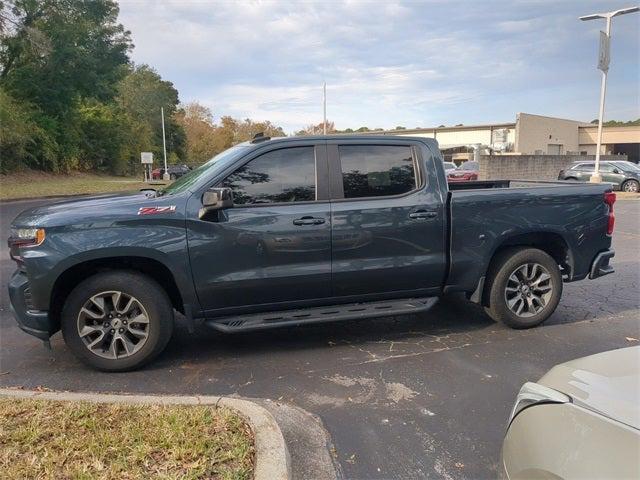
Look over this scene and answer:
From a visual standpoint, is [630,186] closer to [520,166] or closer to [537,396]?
[520,166]

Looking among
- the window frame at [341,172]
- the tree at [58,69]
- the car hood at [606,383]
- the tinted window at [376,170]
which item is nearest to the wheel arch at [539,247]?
the window frame at [341,172]

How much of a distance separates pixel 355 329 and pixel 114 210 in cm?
262

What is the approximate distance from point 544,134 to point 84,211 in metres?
54.3

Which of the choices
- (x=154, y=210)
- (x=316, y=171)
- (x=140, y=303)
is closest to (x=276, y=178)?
(x=316, y=171)

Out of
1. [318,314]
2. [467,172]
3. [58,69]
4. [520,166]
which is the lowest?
[318,314]

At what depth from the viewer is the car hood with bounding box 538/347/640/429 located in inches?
71.0

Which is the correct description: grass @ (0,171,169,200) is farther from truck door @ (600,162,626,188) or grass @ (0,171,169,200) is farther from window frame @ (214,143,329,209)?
truck door @ (600,162,626,188)

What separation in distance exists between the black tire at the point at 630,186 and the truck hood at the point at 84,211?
26588mm

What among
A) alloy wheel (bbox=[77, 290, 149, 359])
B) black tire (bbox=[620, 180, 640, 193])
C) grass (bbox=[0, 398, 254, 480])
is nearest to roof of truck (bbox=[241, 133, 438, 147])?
alloy wheel (bbox=[77, 290, 149, 359])

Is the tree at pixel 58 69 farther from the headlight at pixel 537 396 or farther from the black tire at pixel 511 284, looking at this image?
the headlight at pixel 537 396

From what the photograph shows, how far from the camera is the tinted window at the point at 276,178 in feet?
14.6

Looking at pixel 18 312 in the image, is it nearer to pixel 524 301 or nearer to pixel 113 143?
pixel 524 301

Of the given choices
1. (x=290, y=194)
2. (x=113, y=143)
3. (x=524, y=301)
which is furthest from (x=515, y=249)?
(x=113, y=143)

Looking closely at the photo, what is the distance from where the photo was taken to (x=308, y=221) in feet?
14.6
